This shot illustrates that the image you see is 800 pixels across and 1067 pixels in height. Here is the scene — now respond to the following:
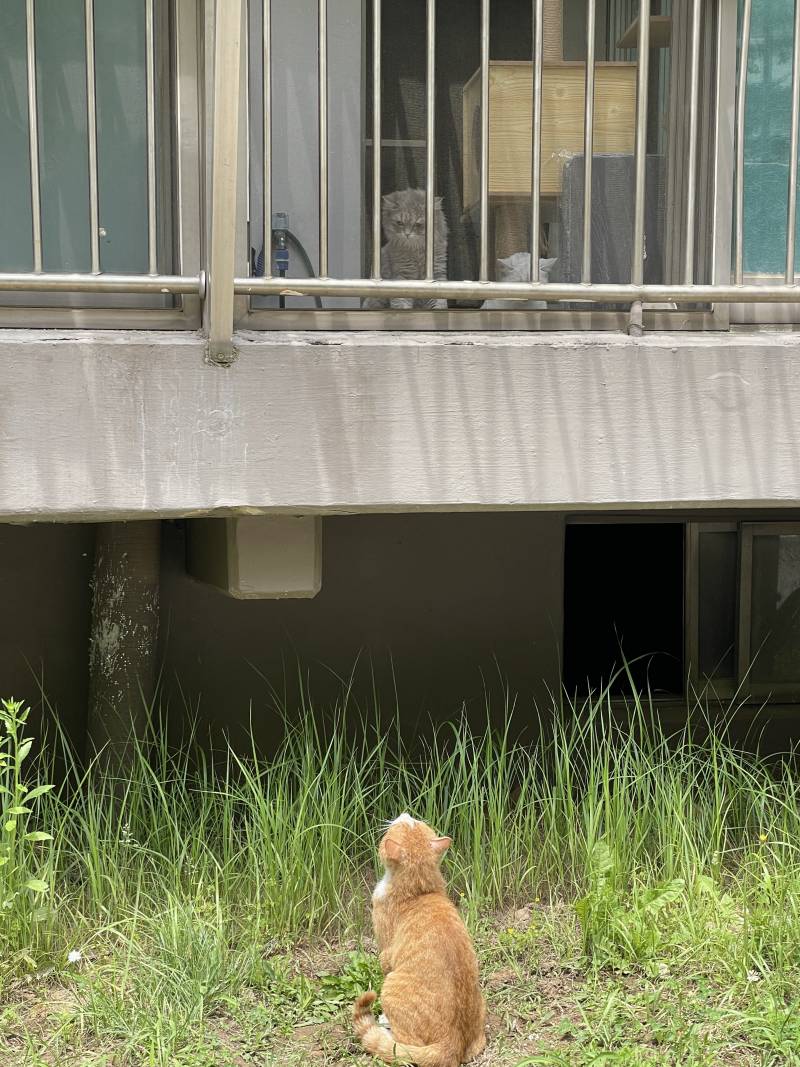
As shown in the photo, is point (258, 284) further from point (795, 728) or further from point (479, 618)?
point (795, 728)

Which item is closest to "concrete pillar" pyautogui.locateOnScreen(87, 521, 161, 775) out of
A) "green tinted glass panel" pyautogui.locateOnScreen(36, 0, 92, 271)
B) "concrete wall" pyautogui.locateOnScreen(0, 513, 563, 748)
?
"concrete wall" pyautogui.locateOnScreen(0, 513, 563, 748)

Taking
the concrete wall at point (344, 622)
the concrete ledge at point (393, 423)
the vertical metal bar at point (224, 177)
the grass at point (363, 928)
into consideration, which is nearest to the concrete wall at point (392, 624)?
the concrete wall at point (344, 622)

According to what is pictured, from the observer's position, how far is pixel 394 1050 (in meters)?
2.65

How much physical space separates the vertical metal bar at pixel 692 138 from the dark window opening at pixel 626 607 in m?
3.22

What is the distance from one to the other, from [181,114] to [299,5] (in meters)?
0.65

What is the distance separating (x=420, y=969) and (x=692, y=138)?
2537 millimetres

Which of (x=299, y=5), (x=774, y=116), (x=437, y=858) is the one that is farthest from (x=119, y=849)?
(x=774, y=116)

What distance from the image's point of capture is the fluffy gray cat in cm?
363

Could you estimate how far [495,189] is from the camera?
3.66 meters

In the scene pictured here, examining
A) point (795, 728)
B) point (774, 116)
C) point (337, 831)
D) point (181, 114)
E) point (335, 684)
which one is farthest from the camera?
point (795, 728)

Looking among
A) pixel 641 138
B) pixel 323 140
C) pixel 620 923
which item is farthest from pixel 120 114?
pixel 620 923

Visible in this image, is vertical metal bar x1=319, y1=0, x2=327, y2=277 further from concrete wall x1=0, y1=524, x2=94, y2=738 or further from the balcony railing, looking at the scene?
concrete wall x1=0, y1=524, x2=94, y2=738

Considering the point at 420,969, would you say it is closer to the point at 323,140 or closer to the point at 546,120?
the point at 323,140

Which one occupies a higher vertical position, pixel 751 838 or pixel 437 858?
pixel 437 858
